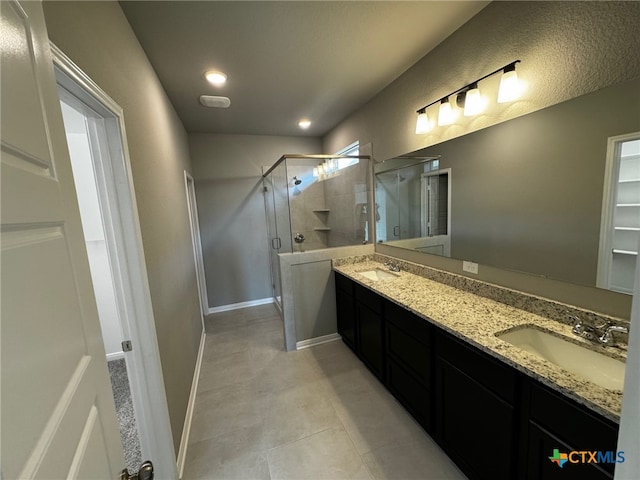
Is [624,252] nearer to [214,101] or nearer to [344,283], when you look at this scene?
[344,283]

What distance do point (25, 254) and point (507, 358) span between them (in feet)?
4.99

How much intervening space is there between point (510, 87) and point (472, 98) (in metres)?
0.23

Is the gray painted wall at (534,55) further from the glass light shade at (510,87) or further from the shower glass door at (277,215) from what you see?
the shower glass door at (277,215)

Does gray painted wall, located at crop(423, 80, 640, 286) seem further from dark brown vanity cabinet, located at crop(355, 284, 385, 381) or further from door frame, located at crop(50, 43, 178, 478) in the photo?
door frame, located at crop(50, 43, 178, 478)

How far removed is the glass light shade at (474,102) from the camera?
166 centimetres

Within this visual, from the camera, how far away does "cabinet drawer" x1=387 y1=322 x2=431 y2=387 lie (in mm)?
1606

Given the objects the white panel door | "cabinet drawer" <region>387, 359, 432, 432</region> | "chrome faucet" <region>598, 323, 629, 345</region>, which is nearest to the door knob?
the white panel door

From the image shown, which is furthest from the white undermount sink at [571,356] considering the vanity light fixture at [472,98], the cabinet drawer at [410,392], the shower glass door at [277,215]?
the shower glass door at [277,215]

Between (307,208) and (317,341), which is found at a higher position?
(307,208)

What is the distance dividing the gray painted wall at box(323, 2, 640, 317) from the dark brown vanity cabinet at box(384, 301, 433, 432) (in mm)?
597

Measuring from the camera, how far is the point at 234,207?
3951 millimetres

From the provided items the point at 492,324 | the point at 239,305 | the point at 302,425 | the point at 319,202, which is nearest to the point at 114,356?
the point at 239,305

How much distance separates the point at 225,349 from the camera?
9.70 ft

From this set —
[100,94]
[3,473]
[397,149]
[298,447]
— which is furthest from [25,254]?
[397,149]
